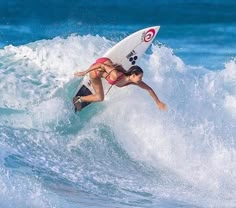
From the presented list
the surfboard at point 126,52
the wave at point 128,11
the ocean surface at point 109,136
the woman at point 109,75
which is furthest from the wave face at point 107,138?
the wave at point 128,11

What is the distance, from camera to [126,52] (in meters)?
9.49

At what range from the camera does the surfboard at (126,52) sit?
9.38 m

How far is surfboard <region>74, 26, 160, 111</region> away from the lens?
369 inches

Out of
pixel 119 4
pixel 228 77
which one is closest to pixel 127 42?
pixel 228 77

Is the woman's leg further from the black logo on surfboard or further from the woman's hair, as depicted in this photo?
the black logo on surfboard

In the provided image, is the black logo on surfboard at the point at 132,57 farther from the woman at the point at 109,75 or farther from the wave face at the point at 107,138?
the wave face at the point at 107,138

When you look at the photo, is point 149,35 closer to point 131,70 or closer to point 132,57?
point 132,57

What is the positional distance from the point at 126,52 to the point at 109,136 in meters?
1.18

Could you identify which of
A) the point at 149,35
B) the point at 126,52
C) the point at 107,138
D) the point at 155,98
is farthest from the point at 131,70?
the point at 107,138

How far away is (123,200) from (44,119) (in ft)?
8.25

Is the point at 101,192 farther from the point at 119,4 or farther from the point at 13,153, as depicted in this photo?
the point at 119,4

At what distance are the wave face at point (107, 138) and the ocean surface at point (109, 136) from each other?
0.01 metres

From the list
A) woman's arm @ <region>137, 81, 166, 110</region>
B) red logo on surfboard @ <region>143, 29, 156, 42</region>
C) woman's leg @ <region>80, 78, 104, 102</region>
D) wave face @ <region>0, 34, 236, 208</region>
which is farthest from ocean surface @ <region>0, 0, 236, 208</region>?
woman's arm @ <region>137, 81, 166, 110</region>

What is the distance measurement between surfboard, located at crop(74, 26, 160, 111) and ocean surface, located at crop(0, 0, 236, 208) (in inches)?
14.9
